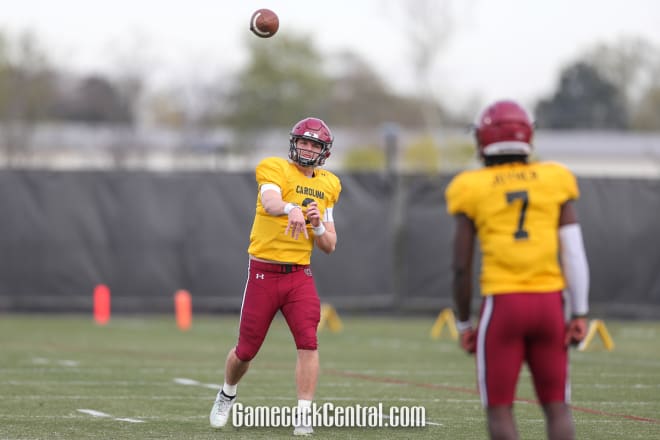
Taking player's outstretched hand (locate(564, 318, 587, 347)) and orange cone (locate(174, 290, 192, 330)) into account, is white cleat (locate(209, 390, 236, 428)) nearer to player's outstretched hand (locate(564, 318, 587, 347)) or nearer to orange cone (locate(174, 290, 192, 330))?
player's outstretched hand (locate(564, 318, 587, 347))

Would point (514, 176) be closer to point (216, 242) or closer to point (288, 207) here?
point (288, 207)

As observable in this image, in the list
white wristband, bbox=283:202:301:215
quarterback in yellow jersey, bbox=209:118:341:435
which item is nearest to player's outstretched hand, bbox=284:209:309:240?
white wristband, bbox=283:202:301:215

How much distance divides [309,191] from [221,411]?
1.58 m

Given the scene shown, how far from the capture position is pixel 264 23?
31.6 ft

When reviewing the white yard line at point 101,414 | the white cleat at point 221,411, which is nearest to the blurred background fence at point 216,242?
the white yard line at point 101,414

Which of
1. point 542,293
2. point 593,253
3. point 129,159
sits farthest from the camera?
point 129,159

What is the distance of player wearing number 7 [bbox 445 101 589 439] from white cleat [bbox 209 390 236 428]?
9.58 ft

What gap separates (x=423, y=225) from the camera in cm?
1958

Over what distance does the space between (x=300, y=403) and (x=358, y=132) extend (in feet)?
179

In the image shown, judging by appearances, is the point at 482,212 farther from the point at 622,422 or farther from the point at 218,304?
the point at 218,304

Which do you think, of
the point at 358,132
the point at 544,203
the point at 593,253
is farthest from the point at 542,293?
the point at 358,132

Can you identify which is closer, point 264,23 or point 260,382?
point 264,23

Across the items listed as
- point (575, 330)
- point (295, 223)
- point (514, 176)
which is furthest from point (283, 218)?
point (575, 330)

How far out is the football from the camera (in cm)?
963
